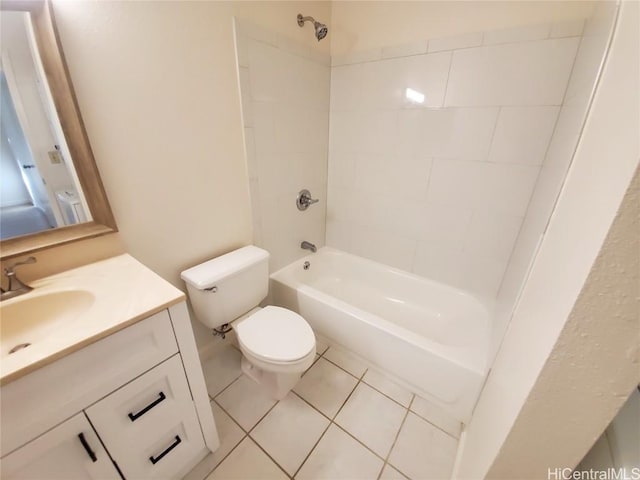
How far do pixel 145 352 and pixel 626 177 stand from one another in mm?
1091

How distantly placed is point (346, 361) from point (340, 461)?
0.53m

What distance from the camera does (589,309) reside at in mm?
328

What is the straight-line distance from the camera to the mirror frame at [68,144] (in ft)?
2.48

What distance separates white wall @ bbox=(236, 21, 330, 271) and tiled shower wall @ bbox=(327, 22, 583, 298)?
0.17 meters

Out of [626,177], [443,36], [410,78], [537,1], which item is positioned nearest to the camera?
[626,177]

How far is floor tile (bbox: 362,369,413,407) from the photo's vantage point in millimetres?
1366

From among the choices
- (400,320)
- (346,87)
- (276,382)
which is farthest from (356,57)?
(276,382)

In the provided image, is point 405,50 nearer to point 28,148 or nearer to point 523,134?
point 523,134

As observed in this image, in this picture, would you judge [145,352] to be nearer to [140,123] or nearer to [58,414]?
[58,414]

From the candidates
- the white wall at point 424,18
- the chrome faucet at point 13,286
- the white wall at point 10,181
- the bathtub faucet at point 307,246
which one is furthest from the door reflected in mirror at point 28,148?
the white wall at point 424,18

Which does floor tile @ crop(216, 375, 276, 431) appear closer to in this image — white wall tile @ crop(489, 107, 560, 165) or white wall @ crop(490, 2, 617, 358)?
white wall @ crop(490, 2, 617, 358)

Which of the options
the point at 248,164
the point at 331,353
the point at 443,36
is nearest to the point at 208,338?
the point at 331,353

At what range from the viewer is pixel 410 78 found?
1.51 metres

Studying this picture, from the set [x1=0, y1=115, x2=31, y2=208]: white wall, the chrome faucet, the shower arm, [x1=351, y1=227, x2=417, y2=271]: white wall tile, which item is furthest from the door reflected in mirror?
[x1=351, y1=227, x2=417, y2=271]: white wall tile
